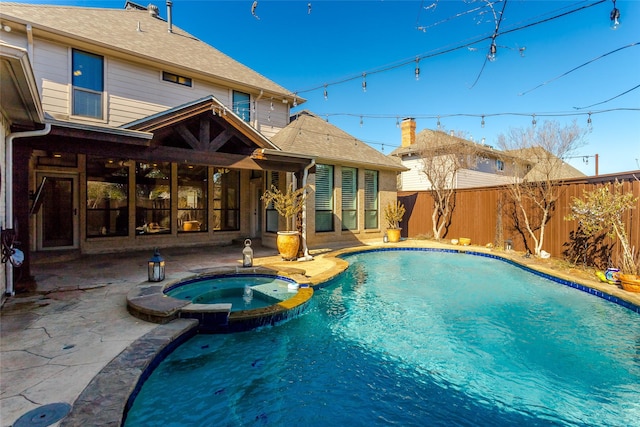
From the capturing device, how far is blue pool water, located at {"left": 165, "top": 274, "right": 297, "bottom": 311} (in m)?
5.59

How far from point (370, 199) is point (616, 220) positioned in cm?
778

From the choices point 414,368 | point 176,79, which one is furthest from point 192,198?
point 414,368

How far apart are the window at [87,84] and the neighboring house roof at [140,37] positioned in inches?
17.8

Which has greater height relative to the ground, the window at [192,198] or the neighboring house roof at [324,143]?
the neighboring house roof at [324,143]

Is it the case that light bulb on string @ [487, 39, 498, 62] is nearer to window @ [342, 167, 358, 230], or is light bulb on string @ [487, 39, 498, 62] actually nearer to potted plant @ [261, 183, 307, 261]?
potted plant @ [261, 183, 307, 261]

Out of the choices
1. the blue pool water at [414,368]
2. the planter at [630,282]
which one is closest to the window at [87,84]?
the blue pool water at [414,368]

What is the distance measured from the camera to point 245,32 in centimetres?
1184

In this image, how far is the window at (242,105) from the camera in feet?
36.8

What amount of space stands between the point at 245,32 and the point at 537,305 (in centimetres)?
1300

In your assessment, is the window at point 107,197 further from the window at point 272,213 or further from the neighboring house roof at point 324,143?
the neighboring house roof at point 324,143

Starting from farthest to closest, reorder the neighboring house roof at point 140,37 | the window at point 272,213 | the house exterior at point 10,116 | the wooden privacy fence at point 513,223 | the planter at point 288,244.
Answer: the window at point 272,213, the planter at point 288,244, the neighboring house roof at point 140,37, the wooden privacy fence at point 513,223, the house exterior at point 10,116

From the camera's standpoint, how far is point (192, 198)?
10672mm

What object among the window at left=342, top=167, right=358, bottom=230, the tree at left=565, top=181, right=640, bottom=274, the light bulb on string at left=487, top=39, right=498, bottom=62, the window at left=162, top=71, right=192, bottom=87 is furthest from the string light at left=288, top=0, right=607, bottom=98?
the window at left=162, top=71, right=192, bottom=87

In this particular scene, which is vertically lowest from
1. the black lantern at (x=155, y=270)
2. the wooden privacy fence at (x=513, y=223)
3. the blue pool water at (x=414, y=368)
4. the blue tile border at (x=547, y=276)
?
the blue pool water at (x=414, y=368)
